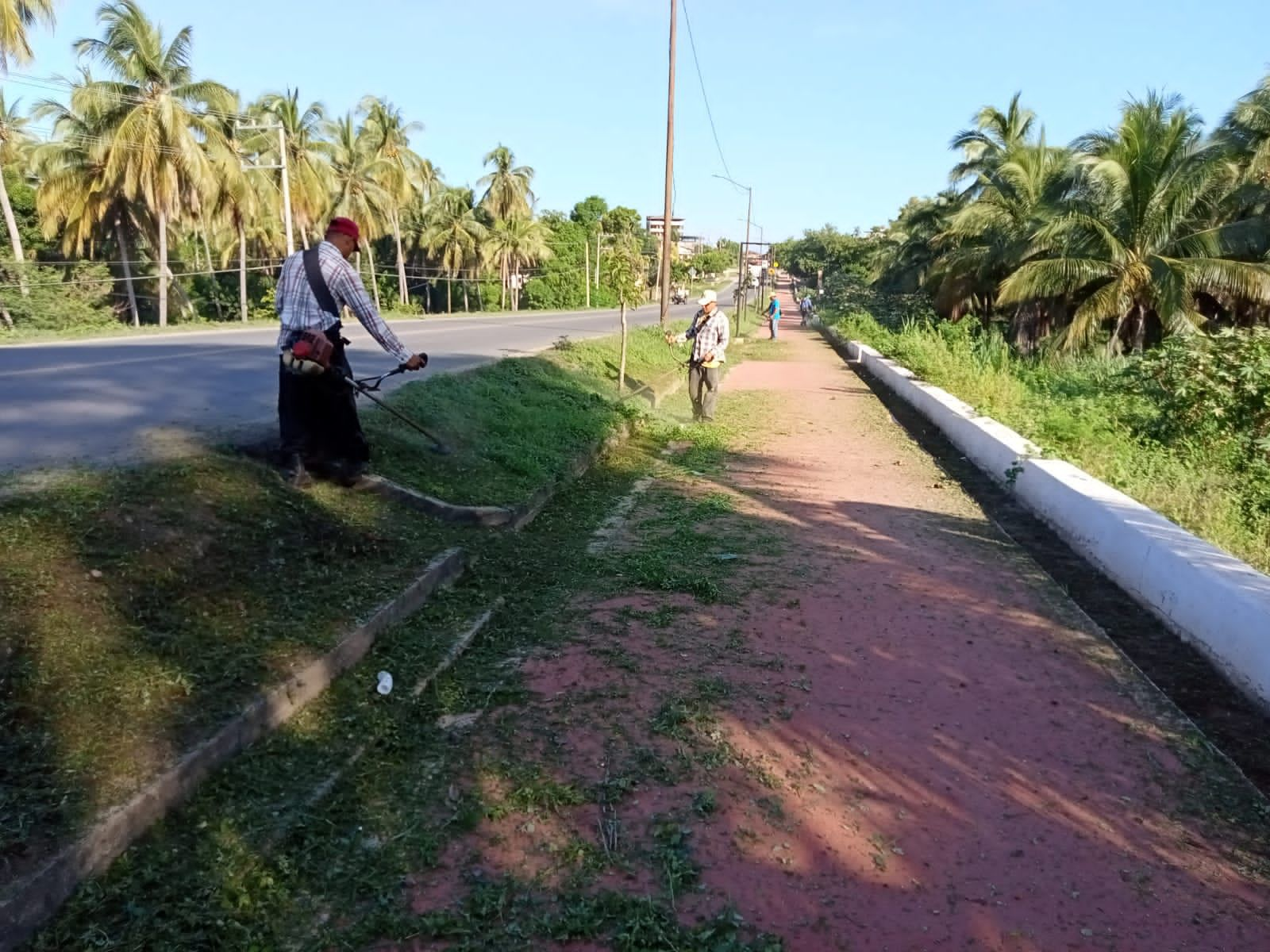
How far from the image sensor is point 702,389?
1284 cm

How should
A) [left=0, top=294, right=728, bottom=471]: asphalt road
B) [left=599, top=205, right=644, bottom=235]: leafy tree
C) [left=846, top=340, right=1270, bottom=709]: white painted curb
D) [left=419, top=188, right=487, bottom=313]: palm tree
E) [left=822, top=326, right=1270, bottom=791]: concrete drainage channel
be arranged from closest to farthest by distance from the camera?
[left=822, top=326, right=1270, bottom=791]: concrete drainage channel, [left=846, top=340, right=1270, bottom=709]: white painted curb, [left=0, top=294, right=728, bottom=471]: asphalt road, [left=419, top=188, right=487, bottom=313]: palm tree, [left=599, top=205, right=644, bottom=235]: leafy tree

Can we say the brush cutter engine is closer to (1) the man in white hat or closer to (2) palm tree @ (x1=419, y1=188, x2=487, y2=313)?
(1) the man in white hat

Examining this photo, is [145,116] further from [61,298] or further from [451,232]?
[451,232]

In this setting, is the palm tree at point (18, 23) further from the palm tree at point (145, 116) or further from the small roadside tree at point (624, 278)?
the small roadside tree at point (624, 278)

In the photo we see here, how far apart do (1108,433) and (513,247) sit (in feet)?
178

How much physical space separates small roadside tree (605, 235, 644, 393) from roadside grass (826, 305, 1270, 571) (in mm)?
5029

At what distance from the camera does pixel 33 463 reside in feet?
18.6

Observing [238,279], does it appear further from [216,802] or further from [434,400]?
[216,802]

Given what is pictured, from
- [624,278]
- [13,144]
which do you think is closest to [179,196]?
[13,144]

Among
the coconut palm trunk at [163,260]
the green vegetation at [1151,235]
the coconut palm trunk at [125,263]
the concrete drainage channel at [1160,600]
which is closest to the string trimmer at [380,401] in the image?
the concrete drainage channel at [1160,600]

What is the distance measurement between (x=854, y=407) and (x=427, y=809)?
13562mm

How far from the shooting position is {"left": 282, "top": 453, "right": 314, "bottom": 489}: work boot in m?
5.79

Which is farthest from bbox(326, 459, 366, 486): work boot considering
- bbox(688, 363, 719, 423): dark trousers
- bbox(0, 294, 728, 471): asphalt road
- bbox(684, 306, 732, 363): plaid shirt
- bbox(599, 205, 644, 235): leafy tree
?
bbox(599, 205, 644, 235): leafy tree

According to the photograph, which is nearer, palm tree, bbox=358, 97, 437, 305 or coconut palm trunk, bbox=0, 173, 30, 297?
coconut palm trunk, bbox=0, 173, 30, 297
